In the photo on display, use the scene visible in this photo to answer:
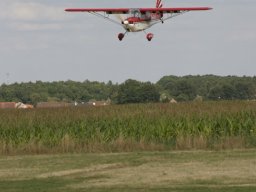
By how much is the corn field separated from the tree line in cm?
2558

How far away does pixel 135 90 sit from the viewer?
63.8 metres

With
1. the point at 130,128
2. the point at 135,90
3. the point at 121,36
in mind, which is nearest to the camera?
the point at 130,128

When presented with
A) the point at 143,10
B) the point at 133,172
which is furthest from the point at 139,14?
the point at 133,172

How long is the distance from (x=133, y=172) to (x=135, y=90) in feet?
147

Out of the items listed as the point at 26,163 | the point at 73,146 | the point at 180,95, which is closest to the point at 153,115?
the point at 73,146

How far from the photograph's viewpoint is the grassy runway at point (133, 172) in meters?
16.7

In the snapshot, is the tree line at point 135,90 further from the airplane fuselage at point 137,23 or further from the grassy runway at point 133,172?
the grassy runway at point 133,172

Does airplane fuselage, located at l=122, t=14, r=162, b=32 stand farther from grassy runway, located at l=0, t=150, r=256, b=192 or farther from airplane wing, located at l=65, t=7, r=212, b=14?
grassy runway, located at l=0, t=150, r=256, b=192

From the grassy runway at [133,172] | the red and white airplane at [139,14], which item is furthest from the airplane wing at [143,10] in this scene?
the grassy runway at [133,172]

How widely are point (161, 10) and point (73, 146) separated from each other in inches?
925

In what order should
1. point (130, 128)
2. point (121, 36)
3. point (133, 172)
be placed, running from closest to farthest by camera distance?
point (133, 172) < point (130, 128) < point (121, 36)

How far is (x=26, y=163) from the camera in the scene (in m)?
22.2

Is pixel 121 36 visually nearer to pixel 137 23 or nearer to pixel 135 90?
pixel 137 23

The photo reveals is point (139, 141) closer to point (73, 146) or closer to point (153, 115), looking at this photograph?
point (73, 146)
